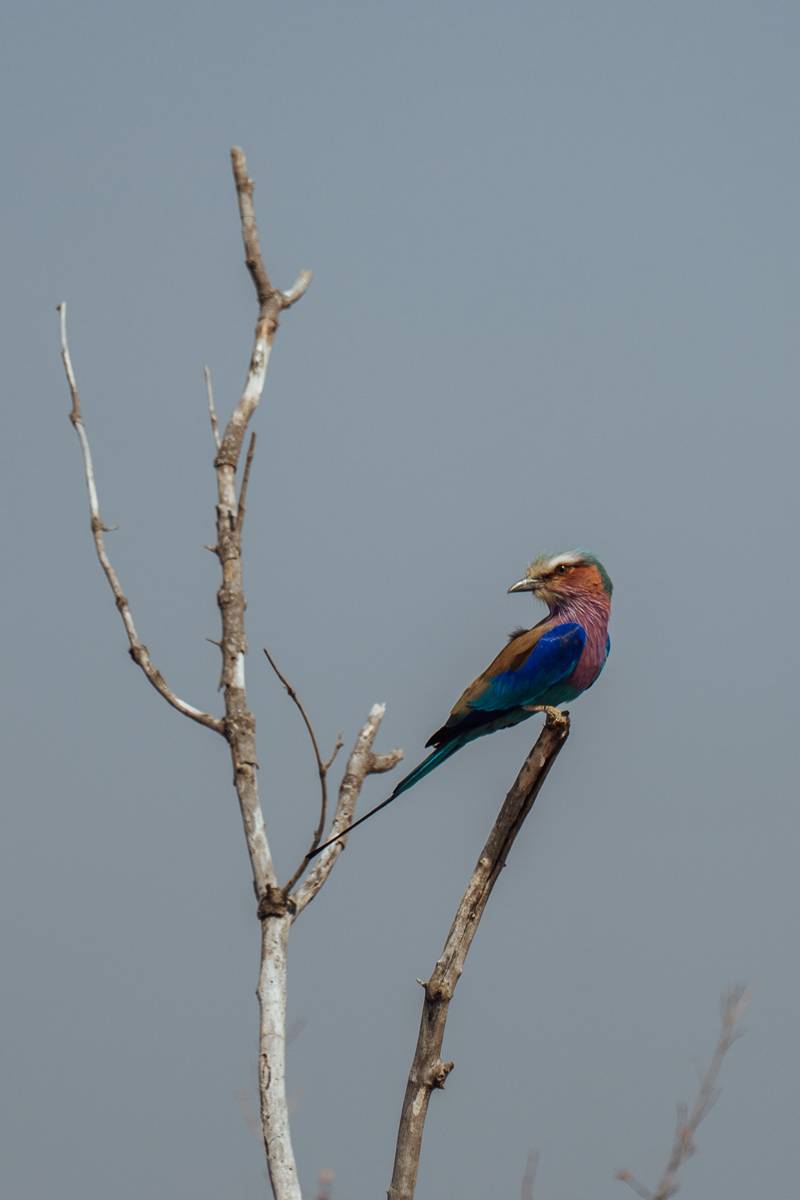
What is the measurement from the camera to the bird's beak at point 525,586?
29.5ft

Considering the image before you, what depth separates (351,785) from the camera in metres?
7.44

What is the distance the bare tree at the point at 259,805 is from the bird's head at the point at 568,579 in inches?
45.1

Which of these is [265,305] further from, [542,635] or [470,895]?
[470,895]

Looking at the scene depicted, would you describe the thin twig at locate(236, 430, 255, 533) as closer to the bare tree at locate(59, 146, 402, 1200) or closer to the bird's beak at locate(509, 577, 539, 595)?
the bare tree at locate(59, 146, 402, 1200)

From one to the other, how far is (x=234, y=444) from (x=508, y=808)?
2.24 metres

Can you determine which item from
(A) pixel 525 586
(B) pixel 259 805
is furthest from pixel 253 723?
(A) pixel 525 586

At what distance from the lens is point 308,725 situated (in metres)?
6.69

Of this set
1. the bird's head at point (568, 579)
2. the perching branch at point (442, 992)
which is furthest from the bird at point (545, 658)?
the perching branch at point (442, 992)

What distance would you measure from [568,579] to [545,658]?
2.18 ft

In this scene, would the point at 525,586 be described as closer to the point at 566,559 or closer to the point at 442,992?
the point at 566,559

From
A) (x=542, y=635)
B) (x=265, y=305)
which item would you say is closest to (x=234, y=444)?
(x=265, y=305)

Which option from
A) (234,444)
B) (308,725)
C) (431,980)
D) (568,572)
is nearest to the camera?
(431,980)

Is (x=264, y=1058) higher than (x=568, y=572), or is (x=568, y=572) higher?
(x=568, y=572)

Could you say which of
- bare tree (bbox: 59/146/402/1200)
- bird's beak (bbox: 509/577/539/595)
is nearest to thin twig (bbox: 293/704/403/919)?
bare tree (bbox: 59/146/402/1200)
